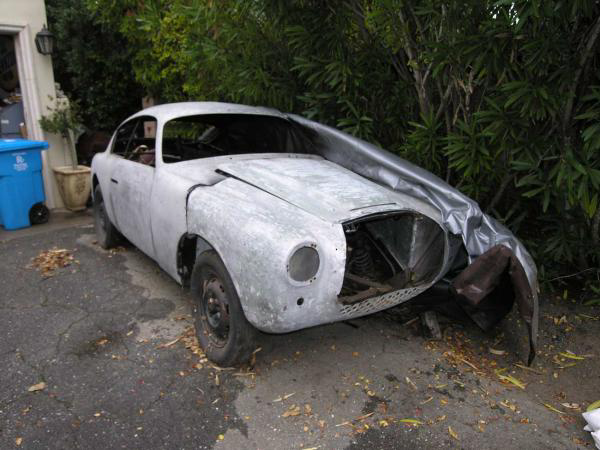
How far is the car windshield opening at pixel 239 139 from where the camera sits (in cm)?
432

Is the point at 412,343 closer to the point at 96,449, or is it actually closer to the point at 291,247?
the point at 291,247

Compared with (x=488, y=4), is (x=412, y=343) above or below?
below

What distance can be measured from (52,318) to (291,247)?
242 cm

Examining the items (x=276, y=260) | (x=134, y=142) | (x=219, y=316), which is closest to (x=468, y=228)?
(x=276, y=260)

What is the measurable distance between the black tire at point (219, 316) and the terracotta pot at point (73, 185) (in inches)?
179

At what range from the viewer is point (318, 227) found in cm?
258

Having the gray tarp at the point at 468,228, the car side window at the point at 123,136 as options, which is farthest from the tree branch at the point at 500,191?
the car side window at the point at 123,136

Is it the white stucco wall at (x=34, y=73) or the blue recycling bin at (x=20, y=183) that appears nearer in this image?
the blue recycling bin at (x=20, y=183)

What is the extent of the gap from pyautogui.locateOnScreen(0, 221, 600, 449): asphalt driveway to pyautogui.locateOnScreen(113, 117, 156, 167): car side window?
1.31m

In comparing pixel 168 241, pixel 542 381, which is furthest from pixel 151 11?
pixel 542 381

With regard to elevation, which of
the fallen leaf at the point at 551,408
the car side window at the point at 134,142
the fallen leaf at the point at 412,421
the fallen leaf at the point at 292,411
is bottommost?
the fallen leaf at the point at 551,408

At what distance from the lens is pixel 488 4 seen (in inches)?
125

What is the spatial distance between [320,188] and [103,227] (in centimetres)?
314

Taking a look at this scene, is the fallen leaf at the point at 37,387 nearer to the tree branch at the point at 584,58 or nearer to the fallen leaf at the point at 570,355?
the fallen leaf at the point at 570,355
